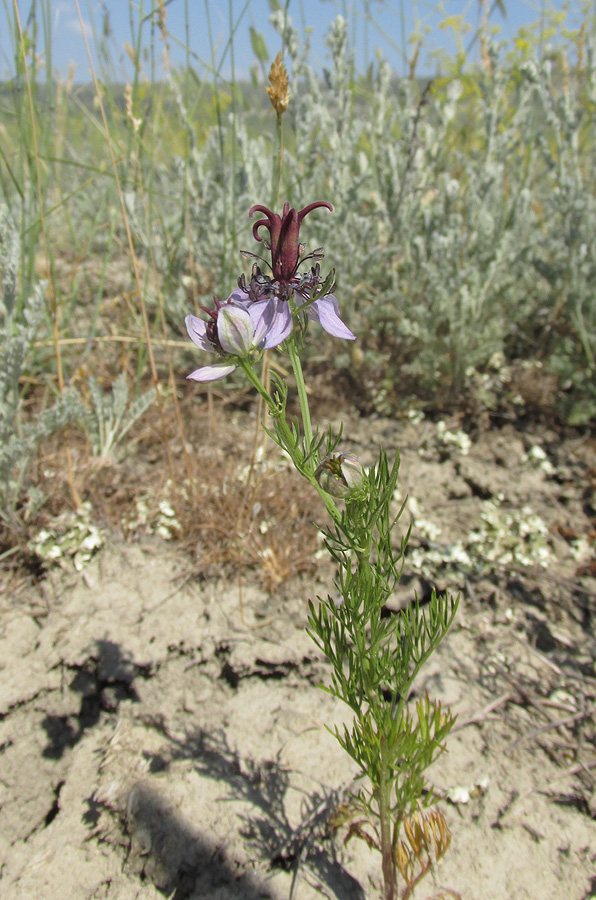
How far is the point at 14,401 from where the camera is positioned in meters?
2.25

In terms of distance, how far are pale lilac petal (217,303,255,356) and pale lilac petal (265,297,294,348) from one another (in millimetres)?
38

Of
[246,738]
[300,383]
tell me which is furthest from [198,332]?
[246,738]

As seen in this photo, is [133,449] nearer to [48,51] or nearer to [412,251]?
[48,51]

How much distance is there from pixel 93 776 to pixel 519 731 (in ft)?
4.47

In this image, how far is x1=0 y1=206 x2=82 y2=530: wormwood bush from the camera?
6.87 feet

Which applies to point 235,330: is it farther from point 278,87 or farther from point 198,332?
point 278,87

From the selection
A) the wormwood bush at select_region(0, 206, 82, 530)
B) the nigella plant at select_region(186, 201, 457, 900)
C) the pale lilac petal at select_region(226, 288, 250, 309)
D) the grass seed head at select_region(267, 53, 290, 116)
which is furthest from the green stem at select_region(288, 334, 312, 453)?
the wormwood bush at select_region(0, 206, 82, 530)

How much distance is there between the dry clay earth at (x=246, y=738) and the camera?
164 centimetres

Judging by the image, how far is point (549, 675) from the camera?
6.75ft

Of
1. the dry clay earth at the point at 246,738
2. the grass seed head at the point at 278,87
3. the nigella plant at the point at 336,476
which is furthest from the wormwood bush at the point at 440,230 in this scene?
the nigella plant at the point at 336,476

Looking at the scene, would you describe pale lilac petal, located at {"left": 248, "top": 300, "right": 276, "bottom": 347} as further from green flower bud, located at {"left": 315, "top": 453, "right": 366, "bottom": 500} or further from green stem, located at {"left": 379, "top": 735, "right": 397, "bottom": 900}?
green stem, located at {"left": 379, "top": 735, "right": 397, "bottom": 900}

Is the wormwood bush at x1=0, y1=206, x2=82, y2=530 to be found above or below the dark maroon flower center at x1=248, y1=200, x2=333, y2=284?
below

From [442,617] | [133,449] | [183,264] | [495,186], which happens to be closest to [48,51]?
[183,264]

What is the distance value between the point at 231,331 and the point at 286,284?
0.49 ft
